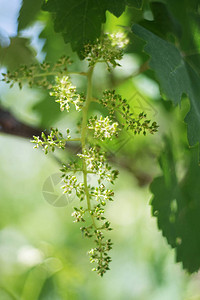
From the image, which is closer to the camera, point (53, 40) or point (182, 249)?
point (182, 249)

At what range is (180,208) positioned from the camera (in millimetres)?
1196

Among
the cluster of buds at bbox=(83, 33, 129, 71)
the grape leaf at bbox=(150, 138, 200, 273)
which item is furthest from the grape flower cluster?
the grape leaf at bbox=(150, 138, 200, 273)

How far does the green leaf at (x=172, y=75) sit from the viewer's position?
76 centimetres

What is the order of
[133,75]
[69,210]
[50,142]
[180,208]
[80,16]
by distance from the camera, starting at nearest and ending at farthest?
1. [50,142]
2. [80,16]
3. [180,208]
4. [133,75]
5. [69,210]

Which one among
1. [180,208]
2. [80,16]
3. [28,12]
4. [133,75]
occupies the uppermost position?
[133,75]

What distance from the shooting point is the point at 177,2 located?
120 cm

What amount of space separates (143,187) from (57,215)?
189cm

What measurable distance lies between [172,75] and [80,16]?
0.87ft

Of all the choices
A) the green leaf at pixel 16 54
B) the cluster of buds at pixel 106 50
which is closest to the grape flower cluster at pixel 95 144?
the cluster of buds at pixel 106 50

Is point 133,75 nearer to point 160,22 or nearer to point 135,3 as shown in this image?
point 160,22

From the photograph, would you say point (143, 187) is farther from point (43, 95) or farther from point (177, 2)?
point (177, 2)

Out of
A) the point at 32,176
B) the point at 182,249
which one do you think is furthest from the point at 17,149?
the point at 182,249

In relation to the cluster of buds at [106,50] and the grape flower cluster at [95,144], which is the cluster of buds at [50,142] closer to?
the grape flower cluster at [95,144]

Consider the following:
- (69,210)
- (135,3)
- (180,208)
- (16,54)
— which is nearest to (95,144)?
(135,3)
